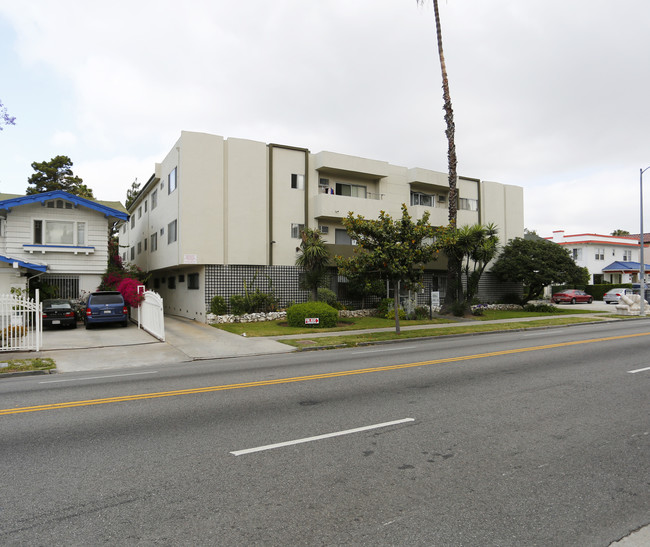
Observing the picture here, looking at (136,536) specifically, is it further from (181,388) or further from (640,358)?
(640,358)

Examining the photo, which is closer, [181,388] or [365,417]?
[365,417]

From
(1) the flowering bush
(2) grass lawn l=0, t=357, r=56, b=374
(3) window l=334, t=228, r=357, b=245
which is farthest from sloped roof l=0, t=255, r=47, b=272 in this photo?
(3) window l=334, t=228, r=357, b=245

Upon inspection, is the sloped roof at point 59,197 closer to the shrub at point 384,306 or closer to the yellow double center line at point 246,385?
the shrub at point 384,306

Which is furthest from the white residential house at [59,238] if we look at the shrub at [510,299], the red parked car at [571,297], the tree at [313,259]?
the red parked car at [571,297]

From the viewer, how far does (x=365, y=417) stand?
6.44 meters

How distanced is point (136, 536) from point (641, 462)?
4943mm

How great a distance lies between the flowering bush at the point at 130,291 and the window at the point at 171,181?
5.83 metres

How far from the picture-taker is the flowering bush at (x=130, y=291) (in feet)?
78.5

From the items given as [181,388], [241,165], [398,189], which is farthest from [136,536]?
[398,189]

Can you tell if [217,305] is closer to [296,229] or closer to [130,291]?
[130,291]

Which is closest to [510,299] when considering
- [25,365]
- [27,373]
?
[25,365]

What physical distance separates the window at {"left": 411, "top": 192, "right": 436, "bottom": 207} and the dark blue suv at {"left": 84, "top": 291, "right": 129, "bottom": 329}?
2027cm

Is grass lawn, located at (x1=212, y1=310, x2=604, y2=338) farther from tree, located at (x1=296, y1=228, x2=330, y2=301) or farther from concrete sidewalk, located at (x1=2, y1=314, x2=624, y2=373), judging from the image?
tree, located at (x1=296, y1=228, x2=330, y2=301)

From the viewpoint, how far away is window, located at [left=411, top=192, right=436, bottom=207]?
32.3 m
